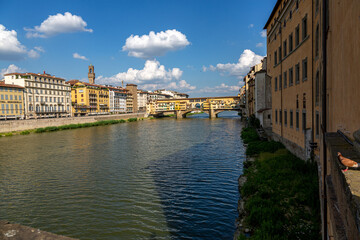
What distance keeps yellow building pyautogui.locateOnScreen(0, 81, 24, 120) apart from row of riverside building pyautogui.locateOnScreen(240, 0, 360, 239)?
5620 centimetres

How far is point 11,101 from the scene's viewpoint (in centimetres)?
6212

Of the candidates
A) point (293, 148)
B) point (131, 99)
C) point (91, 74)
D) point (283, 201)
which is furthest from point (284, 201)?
point (131, 99)

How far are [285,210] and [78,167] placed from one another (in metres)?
17.2

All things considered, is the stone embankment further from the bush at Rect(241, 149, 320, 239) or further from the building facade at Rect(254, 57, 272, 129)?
the bush at Rect(241, 149, 320, 239)

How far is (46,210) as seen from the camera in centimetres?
1303

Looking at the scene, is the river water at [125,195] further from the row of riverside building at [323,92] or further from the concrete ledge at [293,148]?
the row of riverside building at [323,92]

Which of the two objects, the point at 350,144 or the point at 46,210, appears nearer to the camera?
the point at 350,144

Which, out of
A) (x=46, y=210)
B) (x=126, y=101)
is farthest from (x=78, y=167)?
(x=126, y=101)

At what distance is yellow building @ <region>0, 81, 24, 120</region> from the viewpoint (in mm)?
59525

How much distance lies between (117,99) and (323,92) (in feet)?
391

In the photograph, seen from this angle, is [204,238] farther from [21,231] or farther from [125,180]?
[125,180]

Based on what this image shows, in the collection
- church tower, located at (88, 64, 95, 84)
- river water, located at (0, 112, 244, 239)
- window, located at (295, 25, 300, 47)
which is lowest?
river water, located at (0, 112, 244, 239)

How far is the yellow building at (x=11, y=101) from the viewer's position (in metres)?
59.5

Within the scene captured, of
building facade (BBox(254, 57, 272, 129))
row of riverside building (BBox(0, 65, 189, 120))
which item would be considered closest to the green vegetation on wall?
building facade (BBox(254, 57, 272, 129))
